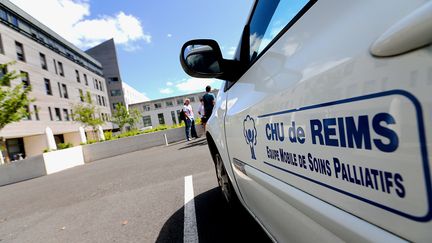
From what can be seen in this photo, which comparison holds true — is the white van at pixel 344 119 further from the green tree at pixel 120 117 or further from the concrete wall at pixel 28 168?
the green tree at pixel 120 117

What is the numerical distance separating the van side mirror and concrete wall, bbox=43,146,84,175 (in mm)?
11284

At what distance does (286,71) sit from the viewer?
3.48ft

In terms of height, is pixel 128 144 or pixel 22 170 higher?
pixel 128 144

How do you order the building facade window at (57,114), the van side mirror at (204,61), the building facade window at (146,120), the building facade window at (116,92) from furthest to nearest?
the building facade window at (146,120)
the building facade window at (116,92)
the building facade window at (57,114)
the van side mirror at (204,61)

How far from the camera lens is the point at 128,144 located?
13492 mm

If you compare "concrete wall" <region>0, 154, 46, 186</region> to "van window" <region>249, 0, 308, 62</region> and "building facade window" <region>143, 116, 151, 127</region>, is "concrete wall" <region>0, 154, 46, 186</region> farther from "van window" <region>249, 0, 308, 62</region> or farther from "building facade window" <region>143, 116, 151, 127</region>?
"building facade window" <region>143, 116, 151, 127</region>

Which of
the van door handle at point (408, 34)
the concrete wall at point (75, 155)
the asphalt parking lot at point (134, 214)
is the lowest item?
the asphalt parking lot at point (134, 214)

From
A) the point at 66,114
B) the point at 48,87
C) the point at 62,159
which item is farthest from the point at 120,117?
the point at 62,159

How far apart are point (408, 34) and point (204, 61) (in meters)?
1.20

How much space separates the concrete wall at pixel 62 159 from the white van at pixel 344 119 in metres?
11.8

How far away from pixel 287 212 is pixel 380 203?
51 cm

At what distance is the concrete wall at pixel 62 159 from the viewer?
10.7m

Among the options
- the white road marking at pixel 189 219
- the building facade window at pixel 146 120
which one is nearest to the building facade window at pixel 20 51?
the white road marking at pixel 189 219

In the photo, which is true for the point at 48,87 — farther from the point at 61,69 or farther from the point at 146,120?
the point at 146,120
